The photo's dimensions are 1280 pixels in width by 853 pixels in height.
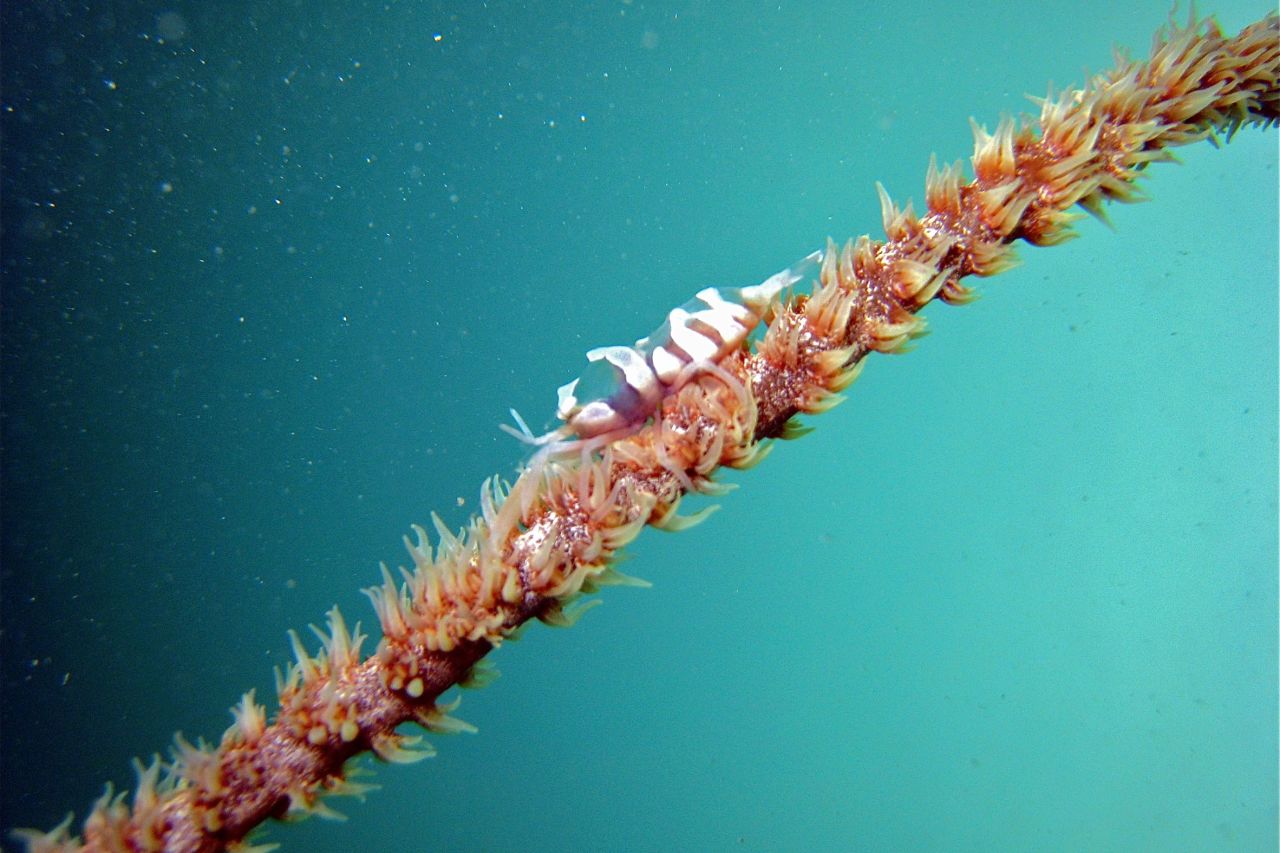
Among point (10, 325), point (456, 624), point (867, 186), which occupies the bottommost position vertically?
point (456, 624)

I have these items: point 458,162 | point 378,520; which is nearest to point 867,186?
point 458,162

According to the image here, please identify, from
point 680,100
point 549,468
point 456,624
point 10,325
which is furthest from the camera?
point 680,100

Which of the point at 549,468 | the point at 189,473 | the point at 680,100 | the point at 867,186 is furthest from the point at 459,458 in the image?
the point at 549,468

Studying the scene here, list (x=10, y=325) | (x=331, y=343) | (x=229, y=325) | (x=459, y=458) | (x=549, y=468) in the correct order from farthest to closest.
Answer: (x=459, y=458) < (x=331, y=343) < (x=229, y=325) < (x=10, y=325) < (x=549, y=468)

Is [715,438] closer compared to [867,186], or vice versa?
[715,438]

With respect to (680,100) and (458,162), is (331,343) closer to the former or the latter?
(458,162)

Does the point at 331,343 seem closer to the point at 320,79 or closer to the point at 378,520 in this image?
the point at 378,520

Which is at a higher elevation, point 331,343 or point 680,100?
point 331,343
